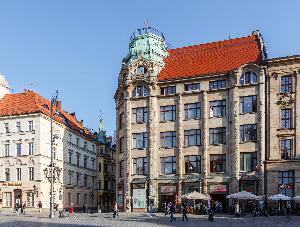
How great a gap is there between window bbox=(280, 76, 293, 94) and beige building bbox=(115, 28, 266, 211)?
211 centimetres

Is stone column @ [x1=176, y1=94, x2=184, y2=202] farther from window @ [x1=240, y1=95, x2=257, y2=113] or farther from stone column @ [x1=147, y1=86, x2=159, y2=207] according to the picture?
window @ [x1=240, y1=95, x2=257, y2=113]

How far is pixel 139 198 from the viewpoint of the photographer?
56281 mm

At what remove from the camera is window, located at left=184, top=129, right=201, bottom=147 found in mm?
55062

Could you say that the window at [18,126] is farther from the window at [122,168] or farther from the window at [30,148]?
the window at [122,168]

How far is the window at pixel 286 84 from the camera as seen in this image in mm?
51688

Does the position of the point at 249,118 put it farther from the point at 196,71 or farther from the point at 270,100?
the point at 196,71

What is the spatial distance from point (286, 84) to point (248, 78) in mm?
4228

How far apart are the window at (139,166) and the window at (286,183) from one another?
15.6m

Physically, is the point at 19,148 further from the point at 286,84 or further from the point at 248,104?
the point at 286,84

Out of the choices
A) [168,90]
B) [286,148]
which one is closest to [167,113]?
[168,90]

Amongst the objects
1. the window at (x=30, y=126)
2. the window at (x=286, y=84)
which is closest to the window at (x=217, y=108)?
the window at (x=286, y=84)

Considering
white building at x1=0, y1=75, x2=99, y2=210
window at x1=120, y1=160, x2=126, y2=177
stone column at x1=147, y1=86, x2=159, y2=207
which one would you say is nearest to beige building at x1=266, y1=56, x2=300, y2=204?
stone column at x1=147, y1=86, x2=159, y2=207

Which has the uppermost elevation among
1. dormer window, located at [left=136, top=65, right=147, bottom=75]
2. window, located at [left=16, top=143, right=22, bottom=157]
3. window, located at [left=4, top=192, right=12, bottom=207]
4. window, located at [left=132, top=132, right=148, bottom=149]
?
dormer window, located at [left=136, top=65, right=147, bottom=75]

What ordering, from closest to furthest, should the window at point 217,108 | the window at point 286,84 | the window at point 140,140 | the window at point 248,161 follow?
the window at point 286,84 → the window at point 248,161 → the window at point 217,108 → the window at point 140,140
